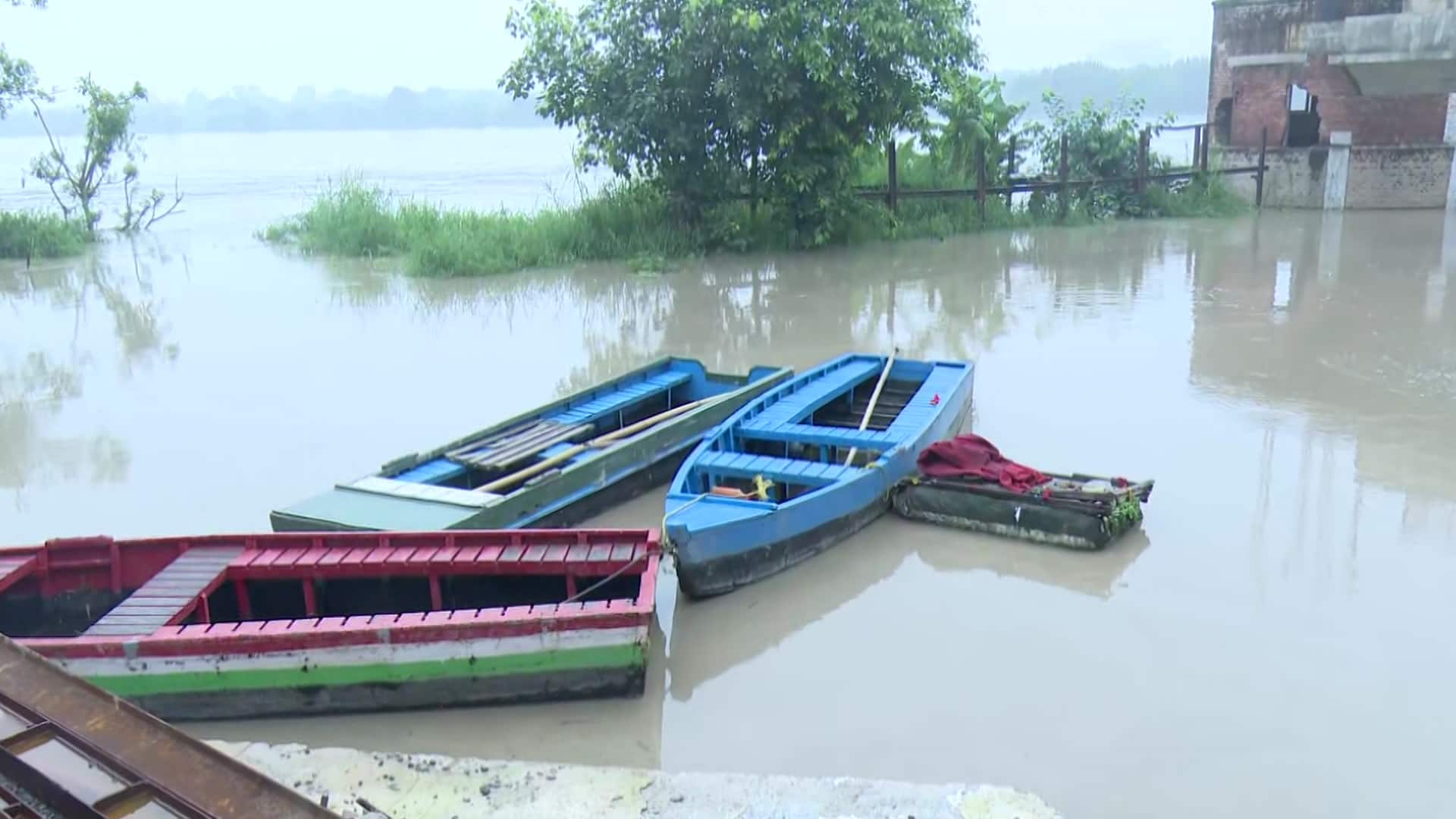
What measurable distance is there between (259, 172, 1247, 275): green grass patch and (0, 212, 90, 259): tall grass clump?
3.33m

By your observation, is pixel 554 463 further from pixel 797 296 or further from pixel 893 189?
pixel 893 189

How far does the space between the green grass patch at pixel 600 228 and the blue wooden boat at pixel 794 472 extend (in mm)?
7291

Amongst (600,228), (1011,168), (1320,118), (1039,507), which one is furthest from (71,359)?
(1320,118)

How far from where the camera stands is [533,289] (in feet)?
44.3

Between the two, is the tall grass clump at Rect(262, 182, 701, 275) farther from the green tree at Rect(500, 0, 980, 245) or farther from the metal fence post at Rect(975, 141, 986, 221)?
the metal fence post at Rect(975, 141, 986, 221)

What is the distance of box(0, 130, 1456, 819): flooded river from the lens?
4355 millimetres

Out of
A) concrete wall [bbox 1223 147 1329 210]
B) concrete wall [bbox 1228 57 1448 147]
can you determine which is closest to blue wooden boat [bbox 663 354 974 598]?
concrete wall [bbox 1223 147 1329 210]

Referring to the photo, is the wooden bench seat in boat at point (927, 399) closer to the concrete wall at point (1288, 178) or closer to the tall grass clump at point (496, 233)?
the tall grass clump at point (496, 233)

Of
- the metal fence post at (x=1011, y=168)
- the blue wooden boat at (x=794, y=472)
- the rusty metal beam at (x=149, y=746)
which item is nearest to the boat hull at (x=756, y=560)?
the blue wooden boat at (x=794, y=472)

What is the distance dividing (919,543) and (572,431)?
2.19 metres

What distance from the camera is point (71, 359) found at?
10.6 meters

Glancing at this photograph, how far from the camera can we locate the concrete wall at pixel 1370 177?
19250 millimetres

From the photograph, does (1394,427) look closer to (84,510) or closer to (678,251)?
(84,510)

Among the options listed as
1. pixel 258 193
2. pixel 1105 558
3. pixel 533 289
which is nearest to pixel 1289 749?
pixel 1105 558
